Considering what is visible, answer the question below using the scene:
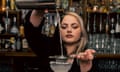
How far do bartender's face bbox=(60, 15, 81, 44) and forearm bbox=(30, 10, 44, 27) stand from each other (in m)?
0.40

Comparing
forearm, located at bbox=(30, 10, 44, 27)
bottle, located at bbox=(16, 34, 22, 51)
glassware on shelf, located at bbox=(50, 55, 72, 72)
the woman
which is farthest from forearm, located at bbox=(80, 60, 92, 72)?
bottle, located at bbox=(16, 34, 22, 51)

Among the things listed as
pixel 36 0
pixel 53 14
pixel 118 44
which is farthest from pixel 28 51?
pixel 36 0

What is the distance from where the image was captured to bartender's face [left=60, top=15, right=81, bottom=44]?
157 centimetres

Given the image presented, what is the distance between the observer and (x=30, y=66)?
338 cm

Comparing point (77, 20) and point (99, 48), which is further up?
point (77, 20)

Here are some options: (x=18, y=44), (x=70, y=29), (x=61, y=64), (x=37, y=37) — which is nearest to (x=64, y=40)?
(x=70, y=29)

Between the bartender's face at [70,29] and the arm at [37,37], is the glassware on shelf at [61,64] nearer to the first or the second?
the arm at [37,37]

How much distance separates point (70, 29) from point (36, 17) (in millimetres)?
615

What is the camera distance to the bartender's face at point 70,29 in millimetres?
1566

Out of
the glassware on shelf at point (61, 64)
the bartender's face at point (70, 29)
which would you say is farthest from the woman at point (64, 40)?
the glassware on shelf at point (61, 64)

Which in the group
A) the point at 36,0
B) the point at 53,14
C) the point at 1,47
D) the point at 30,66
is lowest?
the point at 30,66

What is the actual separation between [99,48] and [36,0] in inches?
95.3

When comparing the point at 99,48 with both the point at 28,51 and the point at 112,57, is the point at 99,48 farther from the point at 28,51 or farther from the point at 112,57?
the point at 28,51

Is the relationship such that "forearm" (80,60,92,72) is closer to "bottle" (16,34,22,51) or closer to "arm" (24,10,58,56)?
"arm" (24,10,58,56)
